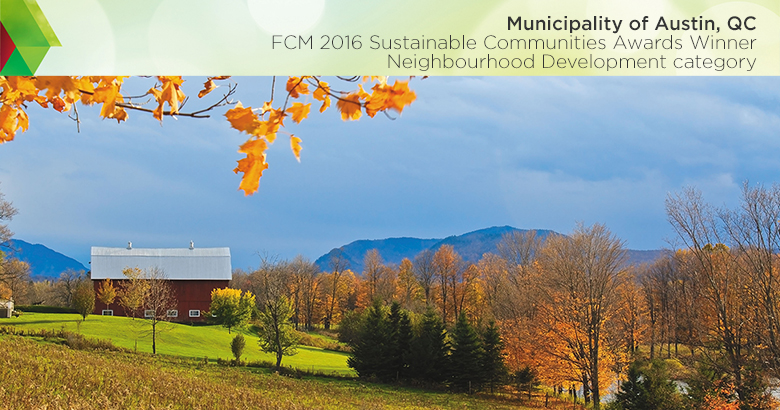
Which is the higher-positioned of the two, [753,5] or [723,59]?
[753,5]

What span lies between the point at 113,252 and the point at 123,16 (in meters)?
36.7

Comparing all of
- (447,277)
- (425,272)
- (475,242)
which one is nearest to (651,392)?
(447,277)

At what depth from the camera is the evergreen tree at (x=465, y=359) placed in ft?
64.7

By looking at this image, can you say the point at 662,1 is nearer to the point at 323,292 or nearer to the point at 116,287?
the point at 116,287

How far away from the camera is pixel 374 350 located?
1992 cm

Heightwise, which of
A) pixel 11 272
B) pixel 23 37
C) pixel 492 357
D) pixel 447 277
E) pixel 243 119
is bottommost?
pixel 492 357

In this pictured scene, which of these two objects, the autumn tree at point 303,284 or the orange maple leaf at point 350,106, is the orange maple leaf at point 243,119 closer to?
the orange maple leaf at point 350,106

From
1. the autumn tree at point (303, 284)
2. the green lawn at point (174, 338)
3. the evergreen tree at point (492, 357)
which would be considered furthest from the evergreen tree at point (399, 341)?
the autumn tree at point (303, 284)

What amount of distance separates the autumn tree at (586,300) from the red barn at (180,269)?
23.9 m

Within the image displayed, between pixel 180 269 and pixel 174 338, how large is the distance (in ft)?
36.4

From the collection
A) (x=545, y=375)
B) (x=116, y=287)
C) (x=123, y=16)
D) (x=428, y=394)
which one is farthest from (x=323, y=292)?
(x=123, y=16)

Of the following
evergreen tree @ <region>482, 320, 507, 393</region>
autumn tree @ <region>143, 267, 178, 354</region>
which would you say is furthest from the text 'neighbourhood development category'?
autumn tree @ <region>143, 267, 178, 354</region>

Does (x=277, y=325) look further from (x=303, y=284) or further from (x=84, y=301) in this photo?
(x=303, y=284)

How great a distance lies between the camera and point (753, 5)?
7.30ft
